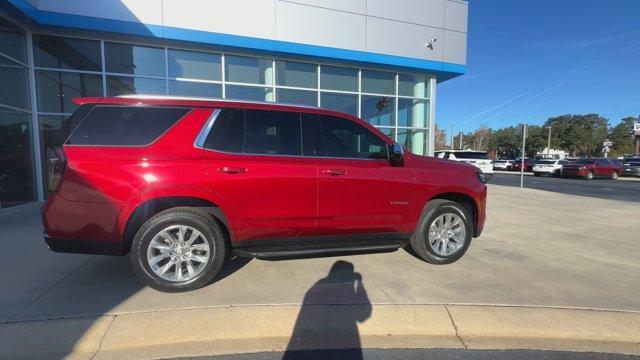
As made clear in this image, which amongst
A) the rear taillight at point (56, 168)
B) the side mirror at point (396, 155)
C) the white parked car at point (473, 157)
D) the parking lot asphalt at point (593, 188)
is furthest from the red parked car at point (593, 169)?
the rear taillight at point (56, 168)

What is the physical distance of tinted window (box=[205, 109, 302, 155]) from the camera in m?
3.87

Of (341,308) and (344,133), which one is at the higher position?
(344,133)

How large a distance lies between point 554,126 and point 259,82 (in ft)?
261

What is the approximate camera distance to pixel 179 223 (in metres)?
3.67

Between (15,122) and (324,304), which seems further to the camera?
(15,122)

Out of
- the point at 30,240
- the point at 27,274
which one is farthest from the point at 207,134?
the point at 30,240

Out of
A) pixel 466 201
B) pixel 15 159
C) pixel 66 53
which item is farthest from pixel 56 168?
pixel 66 53

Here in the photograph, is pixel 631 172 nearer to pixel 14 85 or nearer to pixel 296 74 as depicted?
pixel 296 74

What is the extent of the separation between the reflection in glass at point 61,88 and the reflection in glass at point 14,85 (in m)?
0.29

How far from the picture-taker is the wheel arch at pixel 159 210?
356 centimetres

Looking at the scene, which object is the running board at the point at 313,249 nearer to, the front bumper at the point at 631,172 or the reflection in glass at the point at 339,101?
the reflection in glass at the point at 339,101

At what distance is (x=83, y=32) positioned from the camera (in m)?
9.40

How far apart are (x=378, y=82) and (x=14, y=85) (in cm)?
1032

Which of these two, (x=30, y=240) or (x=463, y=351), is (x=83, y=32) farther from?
(x=463, y=351)
